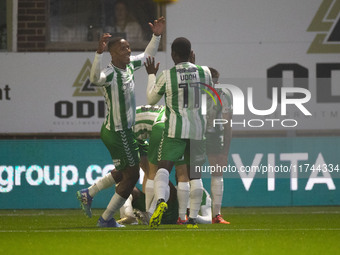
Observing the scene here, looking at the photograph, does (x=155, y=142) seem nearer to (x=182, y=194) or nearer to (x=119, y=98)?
(x=119, y=98)

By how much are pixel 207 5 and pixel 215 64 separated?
0.97m

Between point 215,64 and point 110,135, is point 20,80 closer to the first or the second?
point 215,64

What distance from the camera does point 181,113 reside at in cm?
886

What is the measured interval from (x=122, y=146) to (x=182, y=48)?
1.14 meters

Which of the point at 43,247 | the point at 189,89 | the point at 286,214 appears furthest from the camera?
the point at 286,214

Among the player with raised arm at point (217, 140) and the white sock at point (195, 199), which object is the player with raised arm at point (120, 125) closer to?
the white sock at point (195, 199)

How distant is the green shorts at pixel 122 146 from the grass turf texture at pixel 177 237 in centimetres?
67

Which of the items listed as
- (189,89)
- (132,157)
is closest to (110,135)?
(132,157)

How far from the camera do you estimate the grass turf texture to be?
6.64 metres

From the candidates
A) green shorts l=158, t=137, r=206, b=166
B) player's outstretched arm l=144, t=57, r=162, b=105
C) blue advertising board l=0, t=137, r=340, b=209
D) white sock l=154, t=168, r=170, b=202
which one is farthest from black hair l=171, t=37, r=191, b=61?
blue advertising board l=0, t=137, r=340, b=209

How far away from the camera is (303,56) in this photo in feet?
47.8

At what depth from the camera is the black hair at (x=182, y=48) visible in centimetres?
886

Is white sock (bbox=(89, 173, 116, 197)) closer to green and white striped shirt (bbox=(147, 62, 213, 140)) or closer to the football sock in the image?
the football sock

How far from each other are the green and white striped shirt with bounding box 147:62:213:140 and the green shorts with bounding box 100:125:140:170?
1.50 ft
